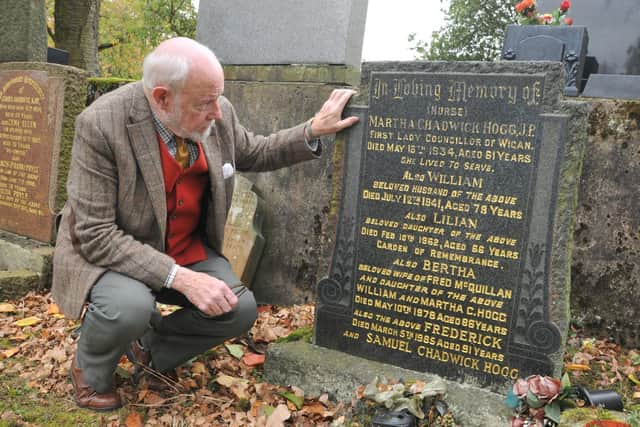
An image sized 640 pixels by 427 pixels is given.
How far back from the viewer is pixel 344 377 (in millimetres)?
A: 3061

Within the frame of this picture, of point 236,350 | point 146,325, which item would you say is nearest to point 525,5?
point 236,350

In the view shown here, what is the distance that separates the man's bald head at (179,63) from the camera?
266cm

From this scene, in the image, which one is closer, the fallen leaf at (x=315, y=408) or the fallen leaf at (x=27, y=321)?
the fallen leaf at (x=315, y=408)

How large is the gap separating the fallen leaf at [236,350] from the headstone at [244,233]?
99cm

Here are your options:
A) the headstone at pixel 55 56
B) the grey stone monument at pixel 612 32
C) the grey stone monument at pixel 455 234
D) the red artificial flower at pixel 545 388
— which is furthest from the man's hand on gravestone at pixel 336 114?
the headstone at pixel 55 56

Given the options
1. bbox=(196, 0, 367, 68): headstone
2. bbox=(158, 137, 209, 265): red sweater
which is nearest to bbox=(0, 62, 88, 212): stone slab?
bbox=(196, 0, 367, 68): headstone

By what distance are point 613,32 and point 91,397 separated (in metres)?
7.48

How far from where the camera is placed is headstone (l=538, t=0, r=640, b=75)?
24.5 ft

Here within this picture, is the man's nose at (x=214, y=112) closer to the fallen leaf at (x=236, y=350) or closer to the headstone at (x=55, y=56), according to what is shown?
the fallen leaf at (x=236, y=350)

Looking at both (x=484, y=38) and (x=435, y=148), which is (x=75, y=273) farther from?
(x=484, y=38)

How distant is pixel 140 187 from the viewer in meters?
2.86

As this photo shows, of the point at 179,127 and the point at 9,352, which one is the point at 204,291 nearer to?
the point at 179,127

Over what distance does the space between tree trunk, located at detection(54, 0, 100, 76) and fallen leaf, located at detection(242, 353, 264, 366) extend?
31.6ft

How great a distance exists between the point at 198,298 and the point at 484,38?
19105 mm
